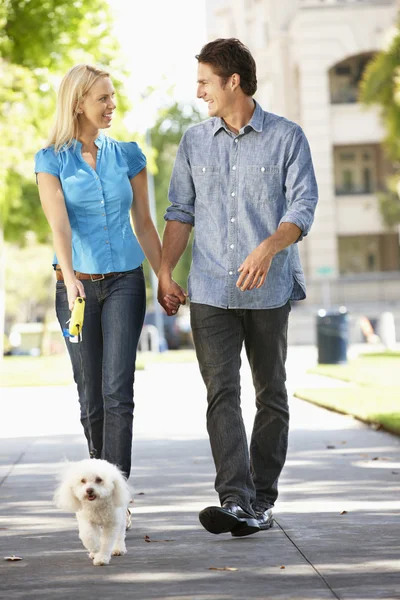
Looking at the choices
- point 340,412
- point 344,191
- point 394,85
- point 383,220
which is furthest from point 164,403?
point 344,191

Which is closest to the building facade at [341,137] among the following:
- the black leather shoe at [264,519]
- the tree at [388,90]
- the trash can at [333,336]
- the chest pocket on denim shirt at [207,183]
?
the tree at [388,90]

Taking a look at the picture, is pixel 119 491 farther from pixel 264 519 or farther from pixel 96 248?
pixel 96 248

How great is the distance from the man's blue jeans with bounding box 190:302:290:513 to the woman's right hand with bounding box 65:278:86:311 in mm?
551

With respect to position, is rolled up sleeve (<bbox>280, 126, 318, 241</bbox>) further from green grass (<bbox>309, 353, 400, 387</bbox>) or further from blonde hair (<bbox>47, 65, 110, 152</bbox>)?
green grass (<bbox>309, 353, 400, 387</bbox>)

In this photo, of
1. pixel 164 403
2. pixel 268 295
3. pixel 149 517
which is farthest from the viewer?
pixel 164 403

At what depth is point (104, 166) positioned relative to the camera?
633 centimetres

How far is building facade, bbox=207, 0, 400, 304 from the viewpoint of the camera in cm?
4975

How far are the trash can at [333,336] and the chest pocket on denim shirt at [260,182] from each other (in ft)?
62.6

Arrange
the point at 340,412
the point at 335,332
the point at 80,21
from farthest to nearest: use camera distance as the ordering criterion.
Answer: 1. the point at 335,332
2. the point at 80,21
3. the point at 340,412

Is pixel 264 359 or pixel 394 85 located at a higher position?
pixel 394 85

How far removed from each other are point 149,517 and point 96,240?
5.34 feet

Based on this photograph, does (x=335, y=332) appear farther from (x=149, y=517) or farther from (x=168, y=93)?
(x=149, y=517)

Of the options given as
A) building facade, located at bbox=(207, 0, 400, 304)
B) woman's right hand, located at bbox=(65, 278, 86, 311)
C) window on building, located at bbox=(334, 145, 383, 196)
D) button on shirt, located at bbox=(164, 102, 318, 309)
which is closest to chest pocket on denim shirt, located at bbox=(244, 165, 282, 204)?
button on shirt, located at bbox=(164, 102, 318, 309)

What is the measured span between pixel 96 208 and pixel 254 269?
0.92 meters
